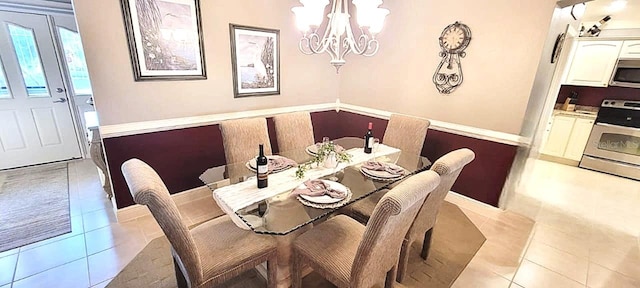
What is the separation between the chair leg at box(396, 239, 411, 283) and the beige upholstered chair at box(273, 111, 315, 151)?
1.34m

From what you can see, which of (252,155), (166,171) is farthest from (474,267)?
(166,171)

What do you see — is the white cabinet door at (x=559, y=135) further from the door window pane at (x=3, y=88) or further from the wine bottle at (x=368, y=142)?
the door window pane at (x=3, y=88)

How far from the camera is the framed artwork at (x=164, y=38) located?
2184 mm

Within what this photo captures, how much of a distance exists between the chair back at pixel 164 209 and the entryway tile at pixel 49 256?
1.43 meters

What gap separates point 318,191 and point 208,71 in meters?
1.86

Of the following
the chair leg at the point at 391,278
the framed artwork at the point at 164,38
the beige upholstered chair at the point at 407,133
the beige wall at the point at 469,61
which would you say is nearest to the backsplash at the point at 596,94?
the beige wall at the point at 469,61

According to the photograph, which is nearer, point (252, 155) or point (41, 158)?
point (252, 155)

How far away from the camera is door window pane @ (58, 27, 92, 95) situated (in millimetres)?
3536

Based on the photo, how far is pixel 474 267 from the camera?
2010mm

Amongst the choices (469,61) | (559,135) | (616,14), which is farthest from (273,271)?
(616,14)

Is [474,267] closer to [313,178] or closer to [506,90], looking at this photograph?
[313,178]

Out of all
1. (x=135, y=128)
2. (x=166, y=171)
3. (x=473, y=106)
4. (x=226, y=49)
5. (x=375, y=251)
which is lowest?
(x=166, y=171)

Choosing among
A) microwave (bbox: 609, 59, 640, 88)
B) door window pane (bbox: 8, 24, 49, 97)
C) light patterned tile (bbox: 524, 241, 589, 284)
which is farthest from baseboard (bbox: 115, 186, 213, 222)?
microwave (bbox: 609, 59, 640, 88)

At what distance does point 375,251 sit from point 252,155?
147cm
